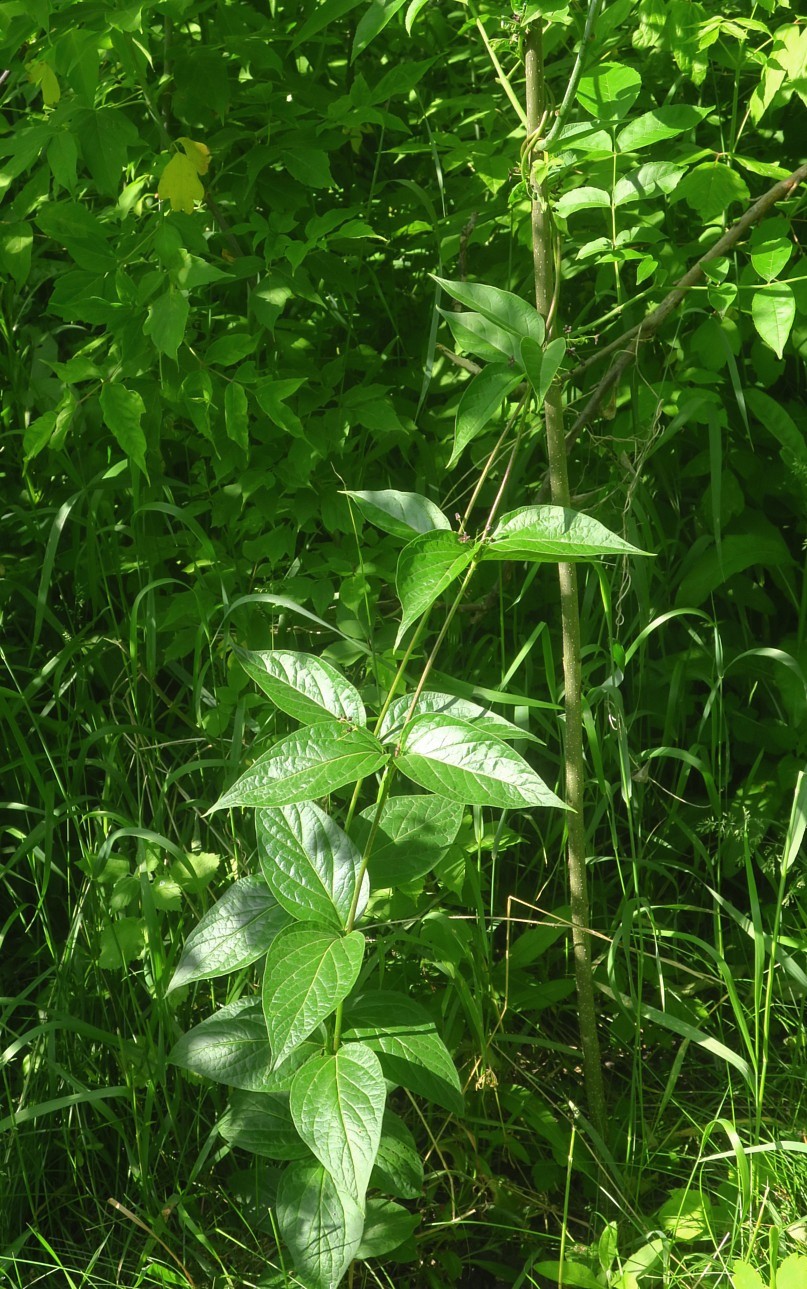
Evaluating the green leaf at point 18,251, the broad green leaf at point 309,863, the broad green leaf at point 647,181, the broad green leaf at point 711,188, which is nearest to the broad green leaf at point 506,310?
the broad green leaf at point 647,181

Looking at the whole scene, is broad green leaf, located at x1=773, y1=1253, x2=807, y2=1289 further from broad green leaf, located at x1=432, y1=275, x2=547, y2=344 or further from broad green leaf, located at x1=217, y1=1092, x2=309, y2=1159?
broad green leaf, located at x1=432, y1=275, x2=547, y2=344

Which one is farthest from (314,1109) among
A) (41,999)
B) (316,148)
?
(316,148)

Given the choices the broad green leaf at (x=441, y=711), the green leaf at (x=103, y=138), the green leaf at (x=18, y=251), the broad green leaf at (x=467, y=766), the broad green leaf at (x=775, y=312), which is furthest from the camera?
the green leaf at (x=18, y=251)

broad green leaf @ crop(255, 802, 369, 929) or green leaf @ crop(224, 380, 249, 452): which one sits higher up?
green leaf @ crop(224, 380, 249, 452)

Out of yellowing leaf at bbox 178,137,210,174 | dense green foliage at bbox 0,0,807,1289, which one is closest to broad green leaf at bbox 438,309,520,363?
dense green foliage at bbox 0,0,807,1289

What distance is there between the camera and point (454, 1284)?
148 cm

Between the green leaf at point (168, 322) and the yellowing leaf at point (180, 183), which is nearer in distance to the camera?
the green leaf at point (168, 322)

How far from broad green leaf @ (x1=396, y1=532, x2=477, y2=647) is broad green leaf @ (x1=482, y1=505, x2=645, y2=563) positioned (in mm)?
40

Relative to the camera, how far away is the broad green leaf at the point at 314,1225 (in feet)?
4.01

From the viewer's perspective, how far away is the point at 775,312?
1.51 metres

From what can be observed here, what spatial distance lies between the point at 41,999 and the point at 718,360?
1.39 meters

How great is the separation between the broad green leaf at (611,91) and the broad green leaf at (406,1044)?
1.00m

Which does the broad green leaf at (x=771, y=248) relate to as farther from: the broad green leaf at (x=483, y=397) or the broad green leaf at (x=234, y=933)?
the broad green leaf at (x=234, y=933)

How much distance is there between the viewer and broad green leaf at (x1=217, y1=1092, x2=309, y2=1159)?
1.30 metres
